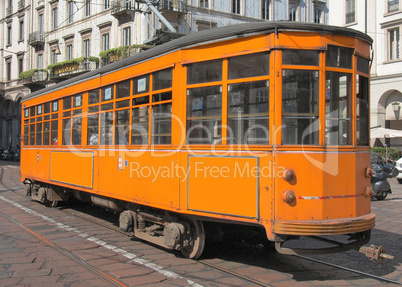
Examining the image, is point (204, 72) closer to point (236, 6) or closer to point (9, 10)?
point (236, 6)

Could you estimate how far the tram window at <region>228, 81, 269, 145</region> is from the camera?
15.3 feet

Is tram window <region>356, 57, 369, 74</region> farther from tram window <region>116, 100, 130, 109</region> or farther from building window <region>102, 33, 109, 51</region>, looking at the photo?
building window <region>102, 33, 109, 51</region>

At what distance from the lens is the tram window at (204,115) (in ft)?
16.4

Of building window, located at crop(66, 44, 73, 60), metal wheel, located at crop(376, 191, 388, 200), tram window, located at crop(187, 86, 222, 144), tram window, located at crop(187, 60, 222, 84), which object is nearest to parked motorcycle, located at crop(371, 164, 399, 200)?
metal wheel, located at crop(376, 191, 388, 200)

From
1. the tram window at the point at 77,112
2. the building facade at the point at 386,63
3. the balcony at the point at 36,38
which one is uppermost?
the balcony at the point at 36,38

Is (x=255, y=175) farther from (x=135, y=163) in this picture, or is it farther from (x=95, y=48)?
(x=95, y=48)

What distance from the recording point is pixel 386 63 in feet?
81.3

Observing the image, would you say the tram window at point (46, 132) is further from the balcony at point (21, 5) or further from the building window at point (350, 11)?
the balcony at point (21, 5)

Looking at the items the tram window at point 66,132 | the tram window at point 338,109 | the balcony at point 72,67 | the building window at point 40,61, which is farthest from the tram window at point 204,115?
the building window at point 40,61

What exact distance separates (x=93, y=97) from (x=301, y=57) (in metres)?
4.22

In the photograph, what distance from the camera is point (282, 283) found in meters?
4.71

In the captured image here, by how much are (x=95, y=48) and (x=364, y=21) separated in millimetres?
Result: 17087

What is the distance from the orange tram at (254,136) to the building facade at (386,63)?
2109 centimetres

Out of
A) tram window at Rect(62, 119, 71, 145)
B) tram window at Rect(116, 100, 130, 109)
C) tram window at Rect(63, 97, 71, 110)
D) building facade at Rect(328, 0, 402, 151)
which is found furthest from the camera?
building facade at Rect(328, 0, 402, 151)
